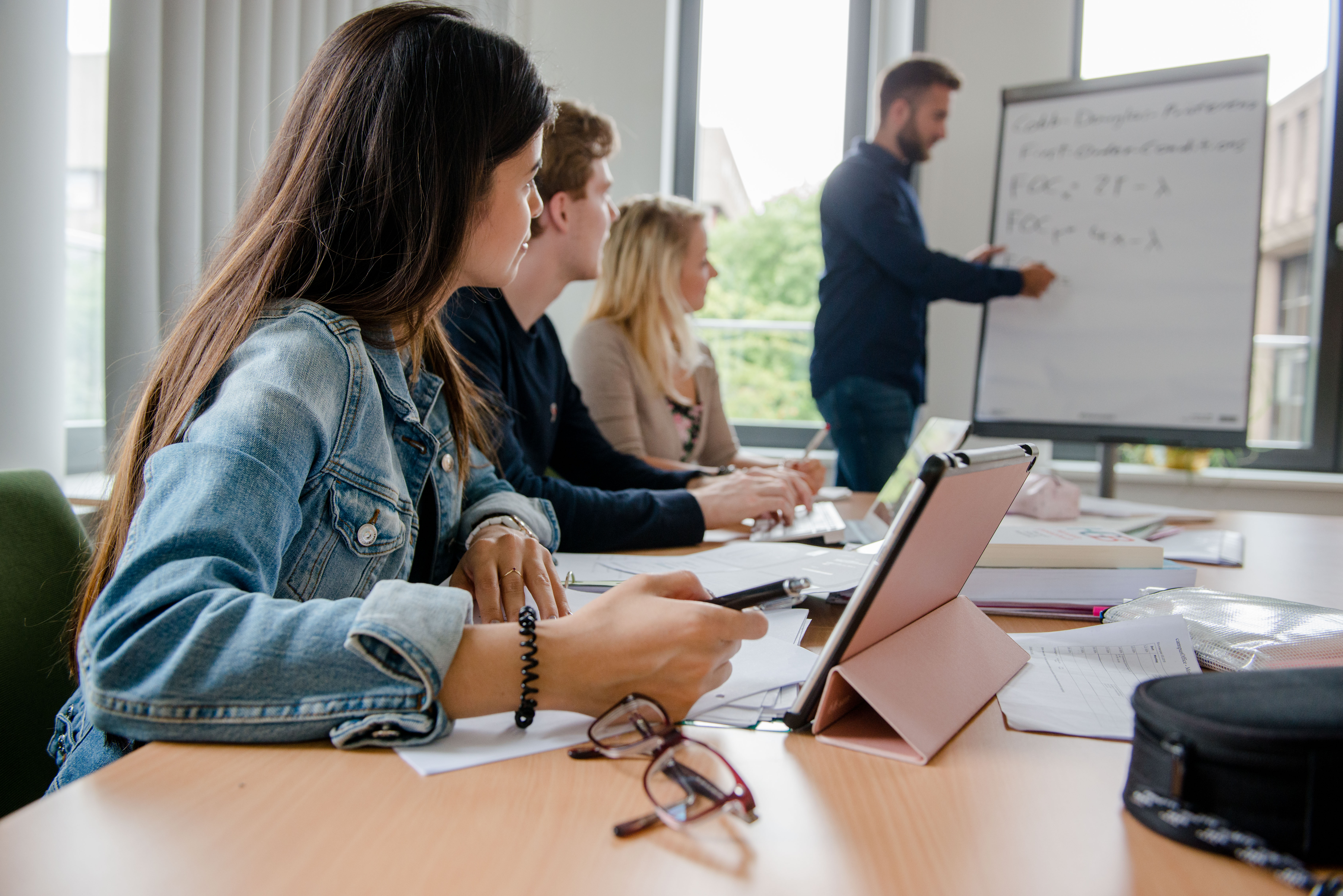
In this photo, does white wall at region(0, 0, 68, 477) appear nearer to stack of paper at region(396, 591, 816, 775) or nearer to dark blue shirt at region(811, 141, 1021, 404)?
stack of paper at region(396, 591, 816, 775)

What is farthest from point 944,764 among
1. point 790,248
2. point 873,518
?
point 790,248

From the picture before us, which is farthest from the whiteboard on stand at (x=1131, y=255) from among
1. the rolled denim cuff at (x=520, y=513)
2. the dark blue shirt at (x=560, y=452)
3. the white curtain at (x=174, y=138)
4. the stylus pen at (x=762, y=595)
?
the stylus pen at (x=762, y=595)

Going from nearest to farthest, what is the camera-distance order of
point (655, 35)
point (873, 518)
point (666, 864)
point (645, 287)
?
1. point (666, 864)
2. point (873, 518)
3. point (645, 287)
4. point (655, 35)

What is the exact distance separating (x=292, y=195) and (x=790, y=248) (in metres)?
2.52

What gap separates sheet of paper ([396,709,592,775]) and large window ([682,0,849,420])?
2.65 meters

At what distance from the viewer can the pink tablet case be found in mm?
485

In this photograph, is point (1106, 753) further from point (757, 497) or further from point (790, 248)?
point (790, 248)

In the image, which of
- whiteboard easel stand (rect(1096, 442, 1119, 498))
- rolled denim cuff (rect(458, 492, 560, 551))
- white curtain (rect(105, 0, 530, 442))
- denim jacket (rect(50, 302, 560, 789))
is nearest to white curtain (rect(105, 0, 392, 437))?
white curtain (rect(105, 0, 530, 442))

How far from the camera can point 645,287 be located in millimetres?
2141

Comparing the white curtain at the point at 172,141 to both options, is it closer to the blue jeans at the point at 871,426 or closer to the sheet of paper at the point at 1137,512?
the blue jeans at the point at 871,426

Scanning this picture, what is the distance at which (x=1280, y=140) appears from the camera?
2844mm

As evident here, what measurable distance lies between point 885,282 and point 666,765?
2166 millimetres

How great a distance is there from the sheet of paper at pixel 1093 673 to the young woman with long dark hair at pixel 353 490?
0.20 meters

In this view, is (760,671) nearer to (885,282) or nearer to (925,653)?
(925,653)
